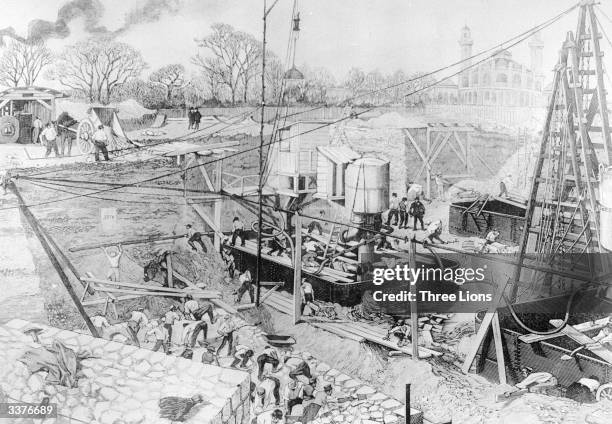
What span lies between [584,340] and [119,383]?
3.88 meters

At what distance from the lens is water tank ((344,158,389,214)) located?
533 cm

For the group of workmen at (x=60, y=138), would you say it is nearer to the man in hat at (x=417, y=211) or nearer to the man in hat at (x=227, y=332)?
the man in hat at (x=227, y=332)

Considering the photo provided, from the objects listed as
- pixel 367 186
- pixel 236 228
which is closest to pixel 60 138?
pixel 236 228

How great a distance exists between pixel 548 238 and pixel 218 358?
3006mm

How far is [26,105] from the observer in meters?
5.23

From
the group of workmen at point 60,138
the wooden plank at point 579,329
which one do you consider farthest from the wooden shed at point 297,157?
the wooden plank at point 579,329

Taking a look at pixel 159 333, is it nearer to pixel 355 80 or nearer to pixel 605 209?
pixel 355 80

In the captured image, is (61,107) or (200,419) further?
(61,107)

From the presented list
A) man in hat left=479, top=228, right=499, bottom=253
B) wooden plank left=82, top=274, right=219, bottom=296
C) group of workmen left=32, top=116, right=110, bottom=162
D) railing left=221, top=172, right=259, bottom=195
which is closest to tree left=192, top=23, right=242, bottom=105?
railing left=221, top=172, right=259, bottom=195

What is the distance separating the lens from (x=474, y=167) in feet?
17.5

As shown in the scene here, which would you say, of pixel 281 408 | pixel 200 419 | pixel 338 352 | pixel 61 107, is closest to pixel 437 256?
pixel 338 352

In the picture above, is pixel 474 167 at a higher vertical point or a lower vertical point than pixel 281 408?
higher

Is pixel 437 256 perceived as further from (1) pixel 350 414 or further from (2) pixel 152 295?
(2) pixel 152 295

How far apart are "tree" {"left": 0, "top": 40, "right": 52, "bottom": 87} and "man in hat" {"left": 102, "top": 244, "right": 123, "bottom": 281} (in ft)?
4.99
